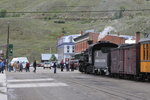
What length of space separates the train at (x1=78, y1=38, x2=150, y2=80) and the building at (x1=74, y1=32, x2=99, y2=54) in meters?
42.8

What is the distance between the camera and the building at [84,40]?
9281 cm

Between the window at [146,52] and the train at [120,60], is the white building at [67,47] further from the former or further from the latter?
the window at [146,52]

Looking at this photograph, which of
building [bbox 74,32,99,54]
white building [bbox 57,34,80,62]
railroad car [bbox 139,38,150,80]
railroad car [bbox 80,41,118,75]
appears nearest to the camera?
railroad car [bbox 139,38,150,80]

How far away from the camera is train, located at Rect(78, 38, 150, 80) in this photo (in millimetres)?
30375

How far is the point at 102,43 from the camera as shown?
142 feet

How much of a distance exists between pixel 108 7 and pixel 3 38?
4942cm

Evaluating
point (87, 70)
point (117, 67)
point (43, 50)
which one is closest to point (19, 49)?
point (43, 50)

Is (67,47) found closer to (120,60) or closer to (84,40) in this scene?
(84,40)

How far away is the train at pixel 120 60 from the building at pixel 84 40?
42804 millimetres

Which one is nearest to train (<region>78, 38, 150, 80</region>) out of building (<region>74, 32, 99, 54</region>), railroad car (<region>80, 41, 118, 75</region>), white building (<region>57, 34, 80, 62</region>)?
railroad car (<region>80, 41, 118, 75</region>)

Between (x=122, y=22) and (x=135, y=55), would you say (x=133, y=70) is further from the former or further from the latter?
(x=122, y=22)

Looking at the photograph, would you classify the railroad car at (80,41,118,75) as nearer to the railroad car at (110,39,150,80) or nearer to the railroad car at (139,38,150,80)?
the railroad car at (110,39,150,80)

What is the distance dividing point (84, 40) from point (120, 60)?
62.8 m

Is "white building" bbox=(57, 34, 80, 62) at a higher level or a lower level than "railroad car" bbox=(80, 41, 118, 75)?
A: higher
